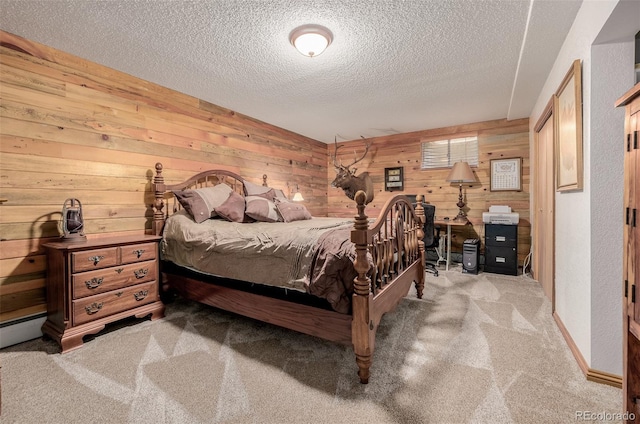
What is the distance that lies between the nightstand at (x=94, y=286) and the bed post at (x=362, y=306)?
1918 mm

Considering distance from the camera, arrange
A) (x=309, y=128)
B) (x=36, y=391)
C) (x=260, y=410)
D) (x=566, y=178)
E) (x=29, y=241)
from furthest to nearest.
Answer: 1. (x=309, y=128)
2. (x=29, y=241)
3. (x=566, y=178)
4. (x=36, y=391)
5. (x=260, y=410)

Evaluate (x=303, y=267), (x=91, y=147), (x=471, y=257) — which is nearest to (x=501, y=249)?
(x=471, y=257)

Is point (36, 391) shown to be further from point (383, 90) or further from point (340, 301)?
point (383, 90)

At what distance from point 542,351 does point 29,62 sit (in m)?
4.40

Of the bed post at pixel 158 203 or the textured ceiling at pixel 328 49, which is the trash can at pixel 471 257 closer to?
the textured ceiling at pixel 328 49

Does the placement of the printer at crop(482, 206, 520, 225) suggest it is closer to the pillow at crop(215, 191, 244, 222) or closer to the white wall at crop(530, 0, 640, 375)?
the white wall at crop(530, 0, 640, 375)

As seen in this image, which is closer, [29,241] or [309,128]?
[29,241]

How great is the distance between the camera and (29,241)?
2.23m

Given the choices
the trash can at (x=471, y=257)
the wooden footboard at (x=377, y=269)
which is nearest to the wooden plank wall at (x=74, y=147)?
the wooden footboard at (x=377, y=269)

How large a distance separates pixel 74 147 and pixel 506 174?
5.32 m

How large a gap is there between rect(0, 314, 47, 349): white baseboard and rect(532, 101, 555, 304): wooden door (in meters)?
4.31

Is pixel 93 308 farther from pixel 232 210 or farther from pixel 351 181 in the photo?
pixel 351 181

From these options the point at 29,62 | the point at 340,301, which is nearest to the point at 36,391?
the point at 340,301

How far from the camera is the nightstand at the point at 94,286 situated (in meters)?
2.04
